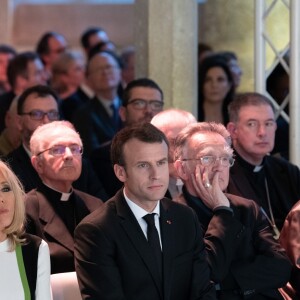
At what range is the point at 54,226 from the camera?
5.98 metres

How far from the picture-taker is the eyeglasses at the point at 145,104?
301 inches

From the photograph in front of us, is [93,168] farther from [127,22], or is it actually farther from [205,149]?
[127,22]

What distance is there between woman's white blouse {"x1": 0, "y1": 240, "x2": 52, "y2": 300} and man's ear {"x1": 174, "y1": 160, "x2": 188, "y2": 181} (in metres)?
1.19

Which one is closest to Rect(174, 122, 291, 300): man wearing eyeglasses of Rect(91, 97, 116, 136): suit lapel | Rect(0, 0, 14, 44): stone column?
Rect(91, 97, 116, 136): suit lapel

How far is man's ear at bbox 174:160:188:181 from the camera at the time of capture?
6012 mm

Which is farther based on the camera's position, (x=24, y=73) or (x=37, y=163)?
(x=24, y=73)

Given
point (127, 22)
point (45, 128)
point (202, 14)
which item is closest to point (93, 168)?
point (45, 128)

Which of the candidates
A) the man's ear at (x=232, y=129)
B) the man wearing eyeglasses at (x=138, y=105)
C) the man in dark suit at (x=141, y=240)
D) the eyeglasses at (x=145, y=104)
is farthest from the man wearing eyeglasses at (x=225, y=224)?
the eyeglasses at (x=145, y=104)

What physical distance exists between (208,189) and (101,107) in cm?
348

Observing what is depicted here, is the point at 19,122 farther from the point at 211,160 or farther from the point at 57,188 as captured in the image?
the point at 211,160

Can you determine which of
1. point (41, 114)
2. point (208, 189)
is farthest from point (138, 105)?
point (208, 189)

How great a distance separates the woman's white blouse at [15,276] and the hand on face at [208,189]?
1.12 m

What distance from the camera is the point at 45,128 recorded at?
641cm

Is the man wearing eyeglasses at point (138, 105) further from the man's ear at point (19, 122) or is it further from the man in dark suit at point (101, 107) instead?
the man in dark suit at point (101, 107)
